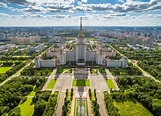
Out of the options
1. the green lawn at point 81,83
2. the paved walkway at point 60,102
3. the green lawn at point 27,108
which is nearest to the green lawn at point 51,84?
the paved walkway at point 60,102

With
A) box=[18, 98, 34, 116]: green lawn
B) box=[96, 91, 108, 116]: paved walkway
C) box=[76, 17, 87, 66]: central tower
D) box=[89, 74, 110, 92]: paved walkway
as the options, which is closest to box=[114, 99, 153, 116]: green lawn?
box=[96, 91, 108, 116]: paved walkway

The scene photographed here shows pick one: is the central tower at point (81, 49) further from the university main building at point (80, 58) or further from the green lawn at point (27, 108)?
the green lawn at point (27, 108)

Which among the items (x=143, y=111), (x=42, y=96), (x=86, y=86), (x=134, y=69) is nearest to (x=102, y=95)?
(x=86, y=86)

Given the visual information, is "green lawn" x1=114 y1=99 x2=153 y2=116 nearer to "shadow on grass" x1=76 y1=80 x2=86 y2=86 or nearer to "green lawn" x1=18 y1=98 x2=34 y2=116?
"shadow on grass" x1=76 y1=80 x2=86 y2=86

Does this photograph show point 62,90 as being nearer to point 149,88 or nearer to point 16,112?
point 16,112

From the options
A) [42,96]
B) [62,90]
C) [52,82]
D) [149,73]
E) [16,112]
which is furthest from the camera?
[149,73]

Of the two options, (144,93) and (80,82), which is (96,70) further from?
(144,93)
